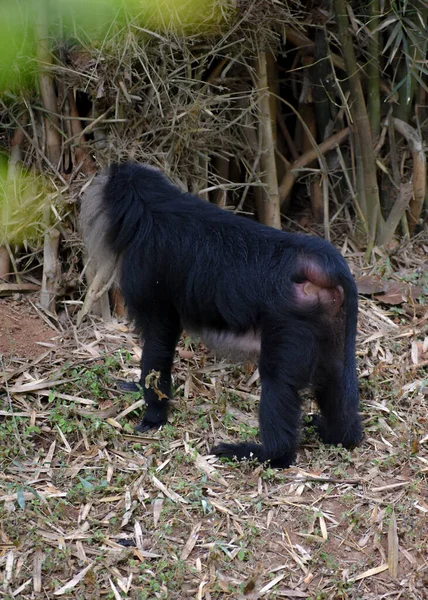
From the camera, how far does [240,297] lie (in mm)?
4594

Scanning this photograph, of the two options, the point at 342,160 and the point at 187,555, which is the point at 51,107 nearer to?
the point at 342,160

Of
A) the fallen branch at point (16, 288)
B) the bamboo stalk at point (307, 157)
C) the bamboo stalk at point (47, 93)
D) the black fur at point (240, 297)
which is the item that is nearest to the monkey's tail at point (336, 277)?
the black fur at point (240, 297)

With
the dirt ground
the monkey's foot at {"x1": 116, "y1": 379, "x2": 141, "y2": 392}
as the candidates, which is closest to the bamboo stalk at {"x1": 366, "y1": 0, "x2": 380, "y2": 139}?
the dirt ground

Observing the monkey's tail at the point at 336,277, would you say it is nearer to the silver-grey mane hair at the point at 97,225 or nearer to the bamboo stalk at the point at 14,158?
the silver-grey mane hair at the point at 97,225

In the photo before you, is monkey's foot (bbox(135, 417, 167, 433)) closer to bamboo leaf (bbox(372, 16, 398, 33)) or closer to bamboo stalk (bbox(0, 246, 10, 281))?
bamboo stalk (bbox(0, 246, 10, 281))

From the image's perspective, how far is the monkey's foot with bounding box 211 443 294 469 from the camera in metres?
4.62

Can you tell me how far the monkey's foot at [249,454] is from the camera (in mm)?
4617

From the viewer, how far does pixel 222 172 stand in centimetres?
676

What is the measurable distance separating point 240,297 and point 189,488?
111cm

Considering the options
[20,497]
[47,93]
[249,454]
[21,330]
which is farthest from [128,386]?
[47,93]

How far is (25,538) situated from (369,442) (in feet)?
7.19

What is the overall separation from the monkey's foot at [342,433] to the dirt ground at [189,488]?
66 millimetres

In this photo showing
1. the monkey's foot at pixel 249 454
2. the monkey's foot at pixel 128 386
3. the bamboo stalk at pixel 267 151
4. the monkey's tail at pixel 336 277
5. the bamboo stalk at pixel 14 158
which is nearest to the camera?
the monkey's tail at pixel 336 277

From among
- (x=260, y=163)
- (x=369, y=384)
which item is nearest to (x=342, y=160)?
(x=260, y=163)
